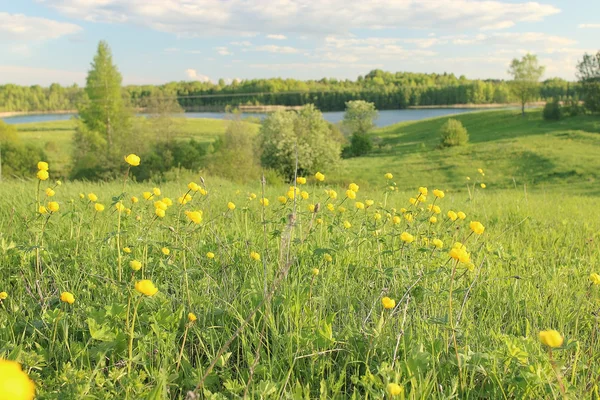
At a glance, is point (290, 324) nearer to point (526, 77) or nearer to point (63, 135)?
point (526, 77)

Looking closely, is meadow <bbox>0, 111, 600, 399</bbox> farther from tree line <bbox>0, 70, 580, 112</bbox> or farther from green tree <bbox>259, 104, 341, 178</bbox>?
tree line <bbox>0, 70, 580, 112</bbox>

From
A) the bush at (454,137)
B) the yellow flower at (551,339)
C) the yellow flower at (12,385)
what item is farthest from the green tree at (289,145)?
the yellow flower at (12,385)

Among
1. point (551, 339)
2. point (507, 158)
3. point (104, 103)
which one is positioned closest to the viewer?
point (551, 339)

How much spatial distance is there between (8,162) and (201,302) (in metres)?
42.7

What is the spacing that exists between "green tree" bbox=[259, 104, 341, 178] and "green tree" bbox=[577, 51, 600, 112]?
25.7 m

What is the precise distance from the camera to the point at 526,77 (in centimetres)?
5175

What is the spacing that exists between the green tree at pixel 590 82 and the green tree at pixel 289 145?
25.7 metres

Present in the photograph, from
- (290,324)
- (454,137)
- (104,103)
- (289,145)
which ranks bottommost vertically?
(290,324)

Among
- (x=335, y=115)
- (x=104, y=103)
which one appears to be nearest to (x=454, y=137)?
(x=104, y=103)

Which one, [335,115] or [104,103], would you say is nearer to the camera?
[104,103]

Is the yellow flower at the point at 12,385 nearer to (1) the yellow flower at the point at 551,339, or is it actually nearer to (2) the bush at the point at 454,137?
(1) the yellow flower at the point at 551,339

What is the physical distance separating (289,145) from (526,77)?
114 feet

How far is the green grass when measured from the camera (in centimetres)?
4319

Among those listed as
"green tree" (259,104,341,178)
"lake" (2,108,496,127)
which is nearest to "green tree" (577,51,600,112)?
"green tree" (259,104,341,178)
